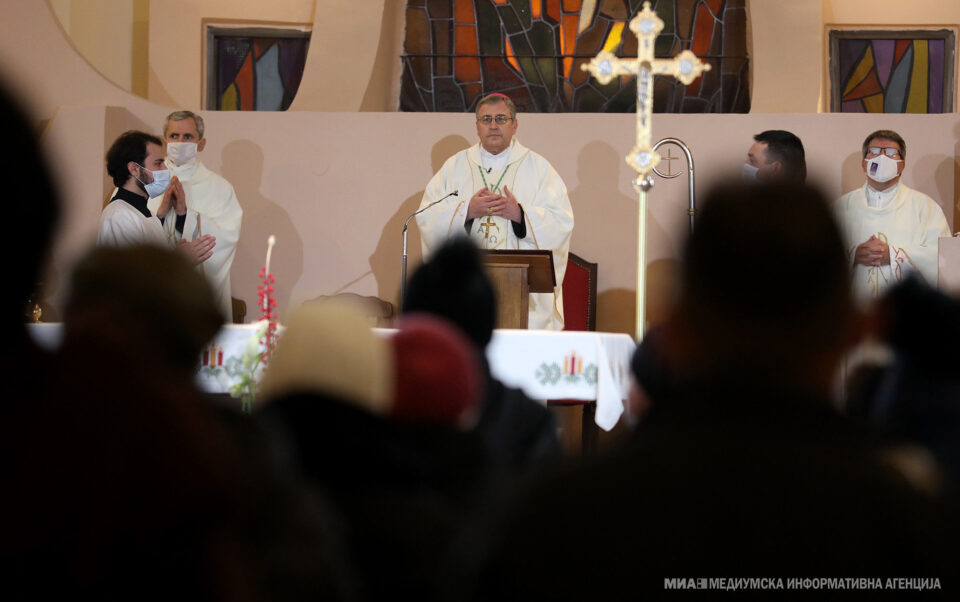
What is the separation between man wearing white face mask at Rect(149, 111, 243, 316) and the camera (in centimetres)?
827

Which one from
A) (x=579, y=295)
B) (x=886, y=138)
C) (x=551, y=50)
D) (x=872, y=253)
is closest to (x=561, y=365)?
(x=872, y=253)

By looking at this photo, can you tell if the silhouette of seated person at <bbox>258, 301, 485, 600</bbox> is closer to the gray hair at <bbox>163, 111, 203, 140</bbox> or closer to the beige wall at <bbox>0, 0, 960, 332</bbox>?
the gray hair at <bbox>163, 111, 203, 140</bbox>

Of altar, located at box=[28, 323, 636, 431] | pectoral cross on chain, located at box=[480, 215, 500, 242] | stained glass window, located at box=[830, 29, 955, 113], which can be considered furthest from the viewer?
stained glass window, located at box=[830, 29, 955, 113]

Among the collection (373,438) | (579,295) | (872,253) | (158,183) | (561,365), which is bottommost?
(561,365)

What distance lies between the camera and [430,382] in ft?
5.52

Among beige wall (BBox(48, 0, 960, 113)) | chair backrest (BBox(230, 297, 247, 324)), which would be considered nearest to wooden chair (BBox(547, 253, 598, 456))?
beige wall (BBox(48, 0, 960, 113))

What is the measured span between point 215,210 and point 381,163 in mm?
1388

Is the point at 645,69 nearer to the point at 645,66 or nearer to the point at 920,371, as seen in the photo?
the point at 645,66

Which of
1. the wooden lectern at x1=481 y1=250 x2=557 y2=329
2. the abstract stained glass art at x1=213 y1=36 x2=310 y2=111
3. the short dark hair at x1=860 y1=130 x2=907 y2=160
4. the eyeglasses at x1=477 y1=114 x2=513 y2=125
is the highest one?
the abstract stained glass art at x1=213 y1=36 x2=310 y2=111

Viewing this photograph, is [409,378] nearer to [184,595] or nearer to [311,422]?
[311,422]

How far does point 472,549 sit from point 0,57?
840cm

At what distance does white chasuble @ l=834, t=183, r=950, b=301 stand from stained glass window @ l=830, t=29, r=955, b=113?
7.13 ft

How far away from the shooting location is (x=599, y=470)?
1237 mm

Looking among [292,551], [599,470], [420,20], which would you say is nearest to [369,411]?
[292,551]
